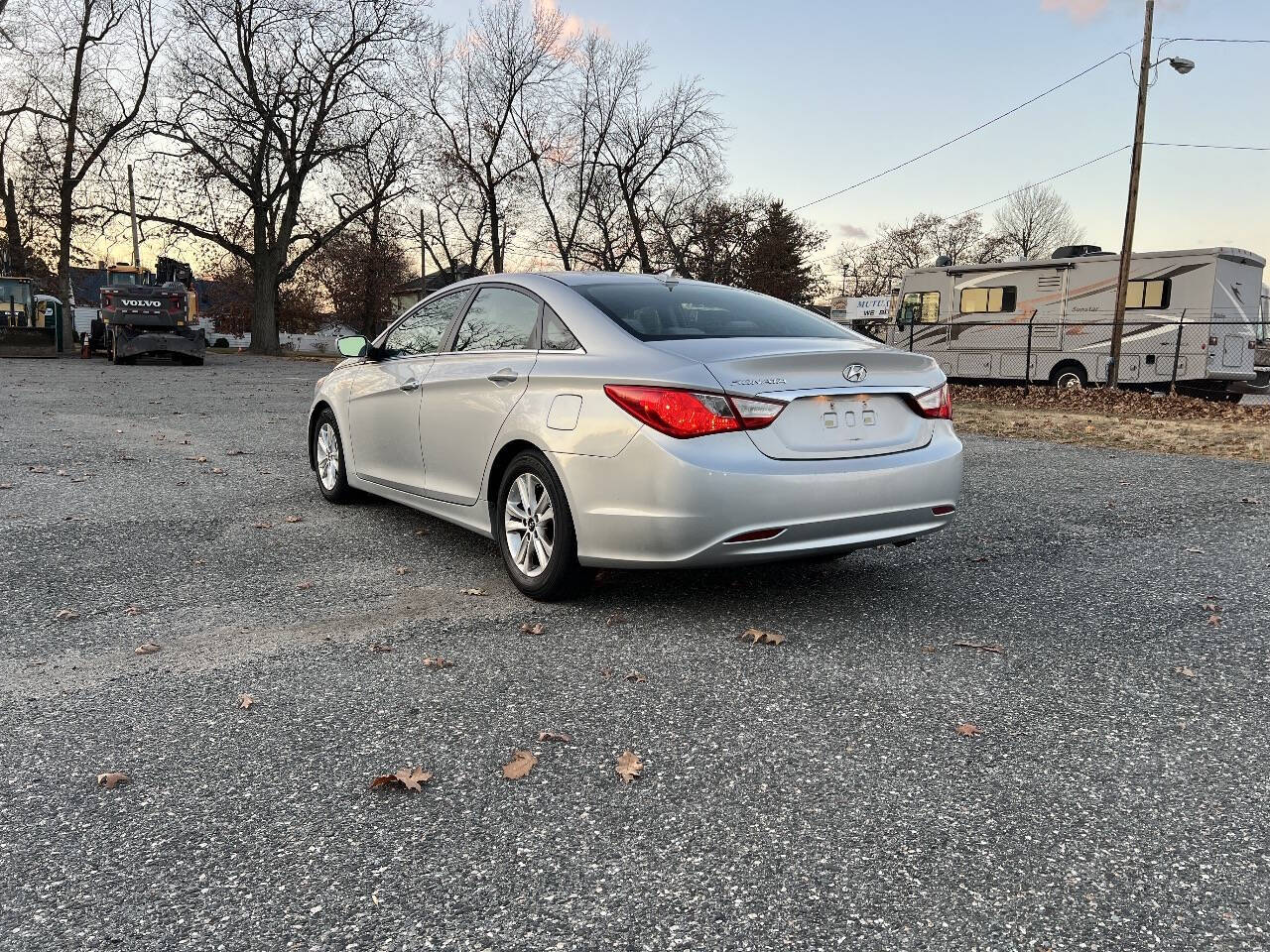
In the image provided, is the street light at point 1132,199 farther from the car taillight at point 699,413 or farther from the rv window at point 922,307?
the car taillight at point 699,413

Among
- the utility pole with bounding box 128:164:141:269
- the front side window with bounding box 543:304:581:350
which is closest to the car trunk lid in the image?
the front side window with bounding box 543:304:581:350

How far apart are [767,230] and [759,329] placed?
53.5 m

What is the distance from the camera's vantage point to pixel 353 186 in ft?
121

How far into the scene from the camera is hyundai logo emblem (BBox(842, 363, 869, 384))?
4.08 m

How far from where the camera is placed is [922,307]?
23.1 meters

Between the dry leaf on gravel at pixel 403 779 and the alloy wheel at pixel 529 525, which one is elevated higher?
the alloy wheel at pixel 529 525

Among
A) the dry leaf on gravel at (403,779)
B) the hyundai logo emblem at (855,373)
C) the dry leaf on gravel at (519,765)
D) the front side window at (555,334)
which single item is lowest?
the dry leaf on gravel at (403,779)

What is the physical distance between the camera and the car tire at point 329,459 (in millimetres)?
6617

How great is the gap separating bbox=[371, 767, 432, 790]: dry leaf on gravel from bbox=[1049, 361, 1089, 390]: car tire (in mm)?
19100

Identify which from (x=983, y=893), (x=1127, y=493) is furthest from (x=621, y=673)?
(x=1127, y=493)

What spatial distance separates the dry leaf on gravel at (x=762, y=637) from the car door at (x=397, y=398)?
7.48 feet

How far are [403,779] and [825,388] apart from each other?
2.31 metres

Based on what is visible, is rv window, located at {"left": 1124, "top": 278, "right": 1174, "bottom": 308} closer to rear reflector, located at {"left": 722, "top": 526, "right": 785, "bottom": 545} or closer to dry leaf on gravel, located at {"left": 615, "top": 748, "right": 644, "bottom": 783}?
rear reflector, located at {"left": 722, "top": 526, "right": 785, "bottom": 545}

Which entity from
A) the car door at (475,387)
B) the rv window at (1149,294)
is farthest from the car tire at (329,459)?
the rv window at (1149,294)
